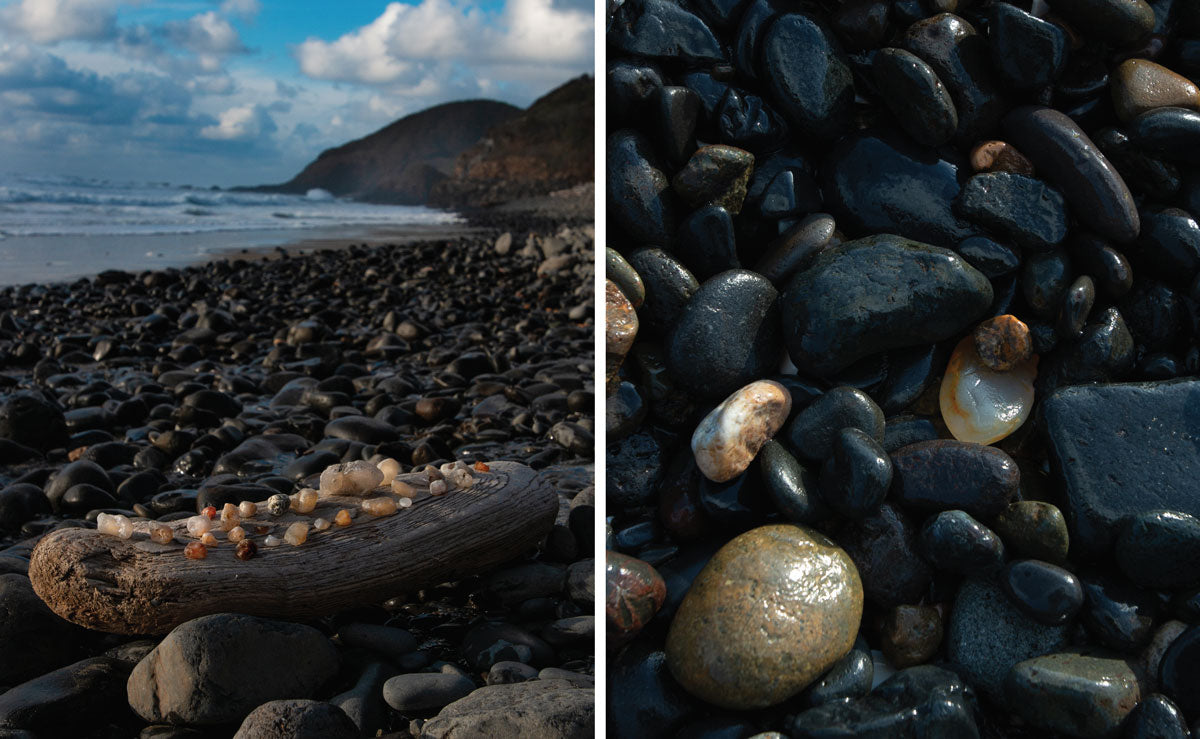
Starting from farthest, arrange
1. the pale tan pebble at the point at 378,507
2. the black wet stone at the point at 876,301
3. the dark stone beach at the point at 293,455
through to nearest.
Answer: the pale tan pebble at the point at 378,507 → the dark stone beach at the point at 293,455 → the black wet stone at the point at 876,301

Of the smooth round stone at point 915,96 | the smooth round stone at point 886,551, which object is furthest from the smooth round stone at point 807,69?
the smooth round stone at point 886,551

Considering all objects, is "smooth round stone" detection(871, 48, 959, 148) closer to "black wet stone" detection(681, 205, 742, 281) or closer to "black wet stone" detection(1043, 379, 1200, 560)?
"black wet stone" detection(681, 205, 742, 281)

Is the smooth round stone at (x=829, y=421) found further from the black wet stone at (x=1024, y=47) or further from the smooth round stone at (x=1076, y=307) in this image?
the black wet stone at (x=1024, y=47)

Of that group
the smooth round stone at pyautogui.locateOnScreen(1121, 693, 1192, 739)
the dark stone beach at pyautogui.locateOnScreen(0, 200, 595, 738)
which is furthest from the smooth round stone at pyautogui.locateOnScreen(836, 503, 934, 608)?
the dark stone beach at pyautogui.locateOnScreen(0, 200, 595, 738)

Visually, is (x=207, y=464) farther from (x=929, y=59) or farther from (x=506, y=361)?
(x=929, y=59)

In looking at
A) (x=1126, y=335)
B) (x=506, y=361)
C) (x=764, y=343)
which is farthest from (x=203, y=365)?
(x=1126, y=335)

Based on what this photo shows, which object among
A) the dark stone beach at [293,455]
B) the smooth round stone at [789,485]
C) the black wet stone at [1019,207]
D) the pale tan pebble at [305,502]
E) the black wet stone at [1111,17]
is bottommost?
the dark stone beach at [293,455]
